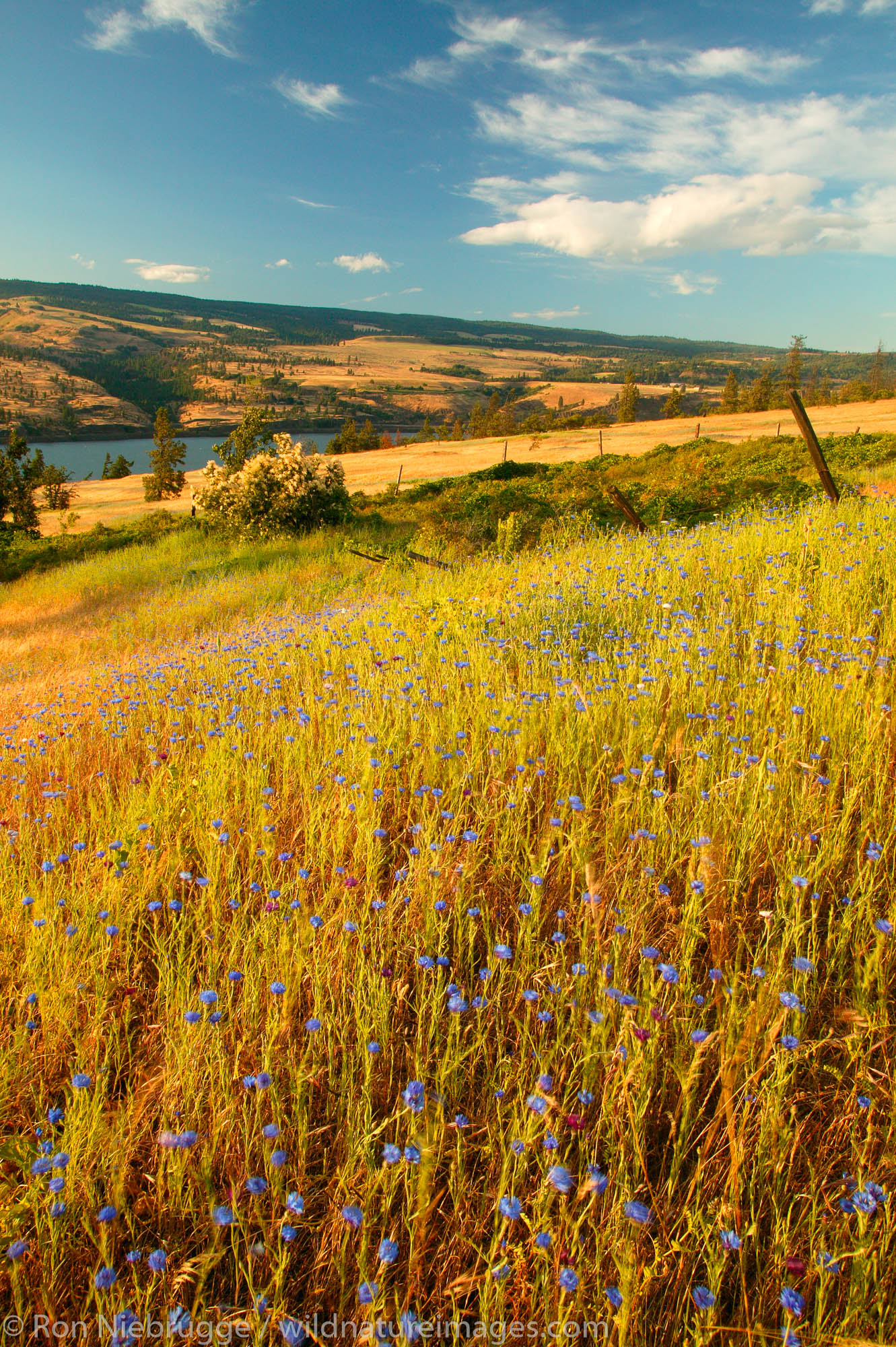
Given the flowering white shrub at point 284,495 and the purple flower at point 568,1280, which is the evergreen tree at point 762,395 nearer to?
the flowering white shrub at point 284,495

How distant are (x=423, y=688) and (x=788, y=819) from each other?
238 cm

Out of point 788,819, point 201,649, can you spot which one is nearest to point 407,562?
point 201,649

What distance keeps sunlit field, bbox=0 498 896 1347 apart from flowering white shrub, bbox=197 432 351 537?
1534 centimetres

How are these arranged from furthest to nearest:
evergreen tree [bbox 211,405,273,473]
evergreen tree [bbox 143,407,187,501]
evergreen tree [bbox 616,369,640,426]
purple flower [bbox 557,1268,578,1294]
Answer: evergreen tree [bbox 616,369,640,426]
evergreen tree [bbox 143,407,187,501]
evergreen tree [bbox 211,405,273,473]
purple flower [bbox 557,1268,578,1294]

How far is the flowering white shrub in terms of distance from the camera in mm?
18781

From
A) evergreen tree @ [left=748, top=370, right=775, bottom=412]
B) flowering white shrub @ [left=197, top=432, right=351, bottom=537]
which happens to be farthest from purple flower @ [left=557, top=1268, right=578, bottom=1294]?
evergreen tree @ [left=748, top=370, right=775, bottom=412]

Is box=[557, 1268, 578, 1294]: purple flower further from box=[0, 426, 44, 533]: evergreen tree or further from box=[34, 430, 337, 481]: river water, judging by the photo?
box=[34, 430, 337, 481]: river water

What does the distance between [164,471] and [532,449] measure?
53377 mm

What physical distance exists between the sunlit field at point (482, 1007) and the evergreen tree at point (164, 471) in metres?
73.9

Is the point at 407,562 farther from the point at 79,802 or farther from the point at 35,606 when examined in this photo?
the point at 35,606

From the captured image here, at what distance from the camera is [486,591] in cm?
711

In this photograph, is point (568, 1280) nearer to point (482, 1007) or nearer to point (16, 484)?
point (482, 1007)

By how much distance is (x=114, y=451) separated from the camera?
15275cm

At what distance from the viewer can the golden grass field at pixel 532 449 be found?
43594 millimetres
